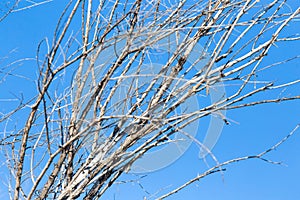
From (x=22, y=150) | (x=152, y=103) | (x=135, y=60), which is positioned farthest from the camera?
(x=135, y=60)

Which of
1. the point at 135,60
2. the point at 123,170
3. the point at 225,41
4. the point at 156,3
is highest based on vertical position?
the point at 156,3

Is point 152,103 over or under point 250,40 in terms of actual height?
under

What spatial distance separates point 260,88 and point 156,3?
0.51 m

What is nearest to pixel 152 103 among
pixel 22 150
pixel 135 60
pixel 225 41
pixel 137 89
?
pixel 137 89

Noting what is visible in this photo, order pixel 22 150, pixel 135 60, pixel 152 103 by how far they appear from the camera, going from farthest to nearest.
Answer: pixel 135 60 < pixel 152 103 < pixel 22 150

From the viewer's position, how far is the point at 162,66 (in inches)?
65.8

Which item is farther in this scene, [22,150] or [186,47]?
[186,47]

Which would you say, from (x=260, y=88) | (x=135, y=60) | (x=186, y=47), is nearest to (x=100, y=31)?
(x=135, y=60)

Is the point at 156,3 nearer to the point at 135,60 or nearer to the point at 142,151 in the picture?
the point at 135,60

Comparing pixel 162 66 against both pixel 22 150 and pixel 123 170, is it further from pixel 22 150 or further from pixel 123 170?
pixel 22 150

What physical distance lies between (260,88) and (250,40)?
19cm

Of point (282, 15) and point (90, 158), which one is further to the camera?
point (282, 15)

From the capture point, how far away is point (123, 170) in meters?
1.62

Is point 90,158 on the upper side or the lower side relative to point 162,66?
lower
